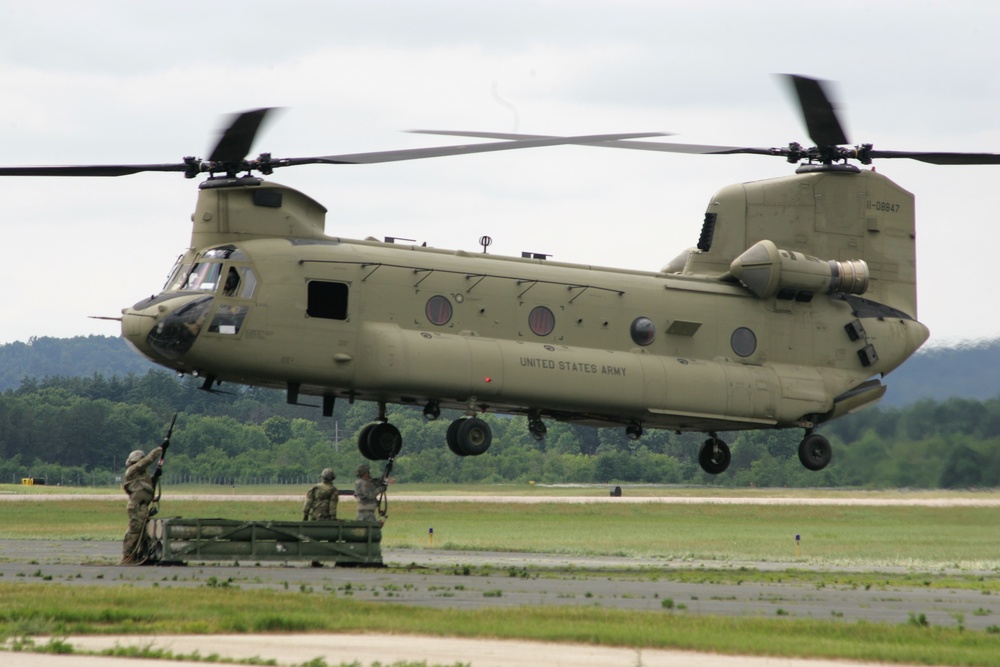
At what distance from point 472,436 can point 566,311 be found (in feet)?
10.7

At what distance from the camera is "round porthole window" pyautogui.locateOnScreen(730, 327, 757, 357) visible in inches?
1155

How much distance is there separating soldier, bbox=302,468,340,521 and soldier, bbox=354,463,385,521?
0.57 meters

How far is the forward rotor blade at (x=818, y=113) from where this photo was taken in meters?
26.6

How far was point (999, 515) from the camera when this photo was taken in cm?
4194

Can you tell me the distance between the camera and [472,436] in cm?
2653

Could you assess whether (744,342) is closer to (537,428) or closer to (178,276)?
(537,428)

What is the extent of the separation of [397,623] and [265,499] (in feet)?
165

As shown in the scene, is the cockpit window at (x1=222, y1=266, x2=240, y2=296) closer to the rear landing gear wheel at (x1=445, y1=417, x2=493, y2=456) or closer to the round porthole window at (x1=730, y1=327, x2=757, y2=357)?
the rear landing gear wheel at (x1=445, y1=417, x2=493, y2=456)

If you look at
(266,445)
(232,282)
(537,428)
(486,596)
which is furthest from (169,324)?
(266,445)

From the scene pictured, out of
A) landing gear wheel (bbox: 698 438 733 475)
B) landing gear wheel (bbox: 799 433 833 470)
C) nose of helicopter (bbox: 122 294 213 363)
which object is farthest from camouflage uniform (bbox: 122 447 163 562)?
landing gear wheel (bbox: 799 433 833 470)

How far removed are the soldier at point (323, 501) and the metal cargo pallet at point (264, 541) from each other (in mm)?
966

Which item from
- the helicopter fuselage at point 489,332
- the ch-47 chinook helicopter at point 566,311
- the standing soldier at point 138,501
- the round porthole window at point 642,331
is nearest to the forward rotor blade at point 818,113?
the ch-47 chinook helicopter at point 566,311

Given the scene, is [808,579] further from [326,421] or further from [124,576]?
[326,421]

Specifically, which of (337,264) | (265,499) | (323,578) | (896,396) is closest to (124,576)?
(323,578)
